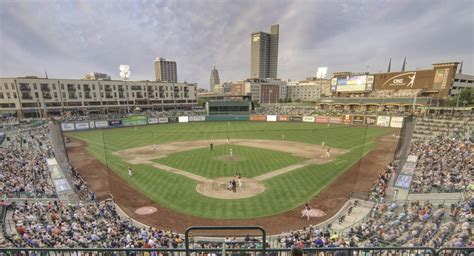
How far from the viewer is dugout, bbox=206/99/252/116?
73.7 meters

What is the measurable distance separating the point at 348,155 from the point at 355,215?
16696 millimetres

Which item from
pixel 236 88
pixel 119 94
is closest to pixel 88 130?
pixel 119 94

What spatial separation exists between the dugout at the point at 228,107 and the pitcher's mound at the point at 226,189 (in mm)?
52032

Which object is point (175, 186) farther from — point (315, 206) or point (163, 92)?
point (163, 92)

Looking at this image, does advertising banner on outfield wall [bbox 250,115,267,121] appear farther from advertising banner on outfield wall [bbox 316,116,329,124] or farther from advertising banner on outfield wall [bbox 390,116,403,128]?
advertising banner on outfield wall [bbox 390,116,403,128]

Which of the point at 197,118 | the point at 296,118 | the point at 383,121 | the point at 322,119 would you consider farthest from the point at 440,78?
the point at 197,118

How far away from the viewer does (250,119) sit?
74188 mm

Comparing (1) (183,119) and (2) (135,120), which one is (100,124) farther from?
(1) (183,119)

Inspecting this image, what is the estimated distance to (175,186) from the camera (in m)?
21.5

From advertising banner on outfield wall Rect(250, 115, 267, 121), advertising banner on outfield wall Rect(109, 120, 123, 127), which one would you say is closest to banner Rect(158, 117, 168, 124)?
advertising banner on outfield wall Rect(109, 120, 123, 127)

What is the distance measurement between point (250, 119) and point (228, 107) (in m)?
7.84

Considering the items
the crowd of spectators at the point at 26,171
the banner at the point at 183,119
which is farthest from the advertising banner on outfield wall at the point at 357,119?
the crowd of spectators at the point at 26,171

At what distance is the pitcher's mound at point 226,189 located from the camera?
1970cm

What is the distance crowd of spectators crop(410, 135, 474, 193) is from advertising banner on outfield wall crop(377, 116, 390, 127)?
26.9 metres
